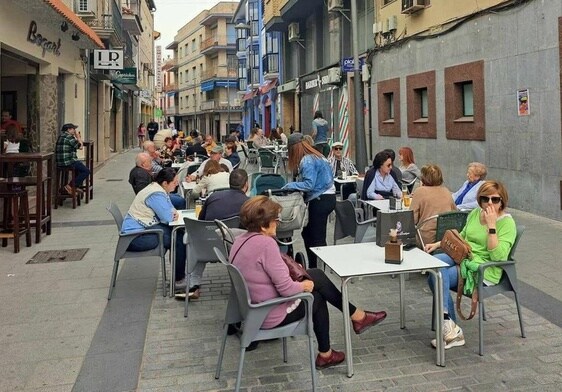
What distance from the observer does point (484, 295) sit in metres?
4.12

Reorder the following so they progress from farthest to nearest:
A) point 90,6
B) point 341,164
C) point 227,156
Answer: point 90,6
point 227,156
point 341,164

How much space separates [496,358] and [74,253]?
565 cm

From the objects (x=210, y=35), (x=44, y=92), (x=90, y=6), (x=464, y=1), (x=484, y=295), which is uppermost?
(x=210, y=35)

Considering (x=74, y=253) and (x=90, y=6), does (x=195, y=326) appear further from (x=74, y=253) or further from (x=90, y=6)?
(x=90, y=6)

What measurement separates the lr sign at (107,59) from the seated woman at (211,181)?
384 inches

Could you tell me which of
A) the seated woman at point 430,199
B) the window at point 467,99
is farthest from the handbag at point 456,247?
the window at point 467,99

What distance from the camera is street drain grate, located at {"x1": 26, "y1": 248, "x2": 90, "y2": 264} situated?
7176 millimetres

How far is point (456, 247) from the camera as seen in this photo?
417cm

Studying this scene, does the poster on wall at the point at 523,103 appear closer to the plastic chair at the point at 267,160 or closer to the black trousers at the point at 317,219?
the black trousers at the point at 317,219

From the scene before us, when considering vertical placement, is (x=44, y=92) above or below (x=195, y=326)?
above

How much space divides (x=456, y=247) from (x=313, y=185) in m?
1.89

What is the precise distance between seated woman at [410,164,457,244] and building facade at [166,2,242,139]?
4685cm

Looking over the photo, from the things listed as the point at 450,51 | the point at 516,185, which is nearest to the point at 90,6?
the point at 450,51

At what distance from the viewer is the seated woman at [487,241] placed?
411 centimetres
